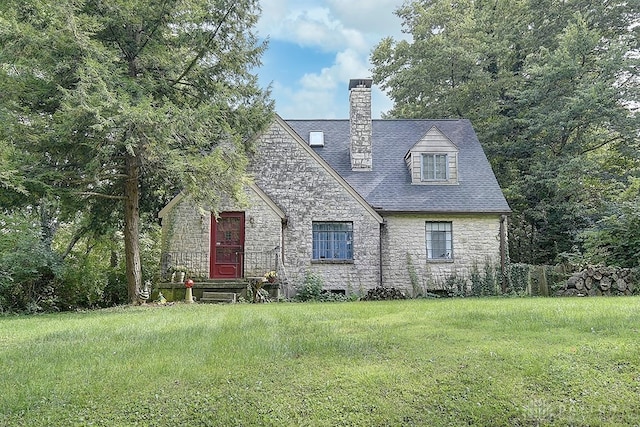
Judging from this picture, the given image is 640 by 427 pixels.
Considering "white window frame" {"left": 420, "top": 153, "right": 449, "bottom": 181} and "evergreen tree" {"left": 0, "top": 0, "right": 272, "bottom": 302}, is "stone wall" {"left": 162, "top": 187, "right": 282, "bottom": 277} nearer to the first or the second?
"evergreen tree" {"left": 0, "top": 0, "right": 272, "bottom": 302}

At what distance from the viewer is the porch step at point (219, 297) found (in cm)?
1366

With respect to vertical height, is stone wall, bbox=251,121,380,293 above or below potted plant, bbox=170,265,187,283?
above

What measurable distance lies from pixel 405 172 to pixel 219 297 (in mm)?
8046

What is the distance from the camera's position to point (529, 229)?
2181 cm

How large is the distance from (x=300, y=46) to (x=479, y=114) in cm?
1059

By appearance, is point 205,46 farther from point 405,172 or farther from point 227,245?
point 405,172

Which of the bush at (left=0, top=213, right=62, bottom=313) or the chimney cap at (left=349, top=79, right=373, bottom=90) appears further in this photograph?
the chimney cap at (left=349, top=79, right=373, bottom=90)

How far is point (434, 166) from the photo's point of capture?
17625 millimetres

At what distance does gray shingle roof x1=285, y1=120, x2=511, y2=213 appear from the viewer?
16.5 m

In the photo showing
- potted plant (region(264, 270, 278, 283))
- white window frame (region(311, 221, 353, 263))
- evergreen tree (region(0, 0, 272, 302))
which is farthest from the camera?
white window frame (region(311, 221, 353, 263))

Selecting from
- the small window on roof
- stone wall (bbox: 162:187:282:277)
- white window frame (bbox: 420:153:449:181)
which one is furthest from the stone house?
the small window on roof

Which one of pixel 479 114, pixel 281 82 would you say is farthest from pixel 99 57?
pixel 479 114

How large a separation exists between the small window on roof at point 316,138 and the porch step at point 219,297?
7378mm

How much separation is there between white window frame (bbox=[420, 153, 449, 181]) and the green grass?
10723 mm
